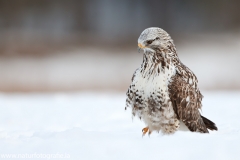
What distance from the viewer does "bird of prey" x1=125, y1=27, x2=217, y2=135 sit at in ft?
16.4

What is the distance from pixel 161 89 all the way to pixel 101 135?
0.71 meters

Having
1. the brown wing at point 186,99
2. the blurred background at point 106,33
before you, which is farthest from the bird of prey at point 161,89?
the blurred background at point 106,33

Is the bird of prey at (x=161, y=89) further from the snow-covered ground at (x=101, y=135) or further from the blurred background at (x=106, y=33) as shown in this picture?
the blurred background at (x=106, y=33)

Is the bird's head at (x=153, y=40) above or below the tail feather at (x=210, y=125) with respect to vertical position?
above

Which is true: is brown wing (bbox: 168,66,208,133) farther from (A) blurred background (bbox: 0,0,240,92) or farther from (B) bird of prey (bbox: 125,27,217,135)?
(A) blurred background (bbox: 0,0,240,92)

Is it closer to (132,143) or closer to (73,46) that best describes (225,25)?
(73,46)

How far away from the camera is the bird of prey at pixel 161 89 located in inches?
197

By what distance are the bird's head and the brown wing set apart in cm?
28

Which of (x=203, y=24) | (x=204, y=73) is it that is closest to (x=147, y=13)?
(x=203, y=24)

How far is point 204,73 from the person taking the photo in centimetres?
1288

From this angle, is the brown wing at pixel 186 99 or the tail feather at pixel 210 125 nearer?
the brown wing at pixel 186 99

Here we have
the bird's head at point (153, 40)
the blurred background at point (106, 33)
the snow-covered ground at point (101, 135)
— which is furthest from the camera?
the blurred background at point (106, 33)

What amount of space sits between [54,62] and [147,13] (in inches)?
107

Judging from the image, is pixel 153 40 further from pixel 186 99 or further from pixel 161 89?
pixel 186 99
